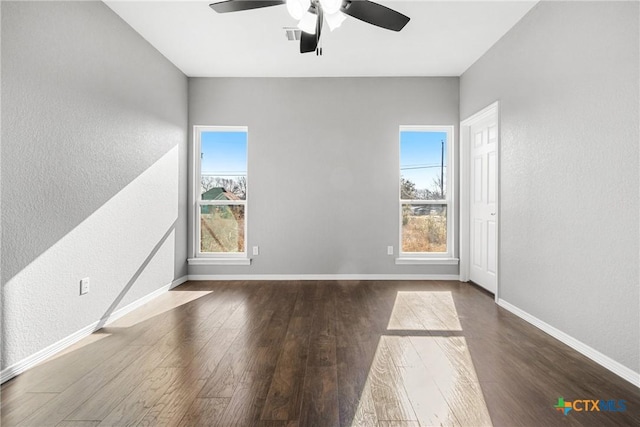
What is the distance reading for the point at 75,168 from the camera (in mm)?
2445

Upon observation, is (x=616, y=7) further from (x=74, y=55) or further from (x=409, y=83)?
(x=74, y=55)

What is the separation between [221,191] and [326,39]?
2.37m

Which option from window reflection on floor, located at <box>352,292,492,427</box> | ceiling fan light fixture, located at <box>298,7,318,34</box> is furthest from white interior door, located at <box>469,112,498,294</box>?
ceiling fan light fixture, located at <box>298,7,318,34</box>

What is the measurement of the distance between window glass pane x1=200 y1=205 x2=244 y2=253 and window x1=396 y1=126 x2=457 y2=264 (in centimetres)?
225

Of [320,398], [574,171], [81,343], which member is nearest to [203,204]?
[81,343]

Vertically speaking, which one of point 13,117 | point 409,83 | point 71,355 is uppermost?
point 409,83

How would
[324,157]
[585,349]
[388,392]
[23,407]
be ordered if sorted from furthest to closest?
[324,157]
[585,349]
[388,392]
[23,407]

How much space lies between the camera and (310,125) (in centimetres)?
437

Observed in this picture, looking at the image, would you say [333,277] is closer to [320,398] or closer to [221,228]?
[221,228]

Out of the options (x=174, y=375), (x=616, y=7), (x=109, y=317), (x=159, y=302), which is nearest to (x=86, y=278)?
(x=109, y=317)

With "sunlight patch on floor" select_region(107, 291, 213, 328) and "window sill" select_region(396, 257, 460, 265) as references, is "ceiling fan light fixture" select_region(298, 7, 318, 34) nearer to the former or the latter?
"sunlight patch on floor" select_region(107, 291, 213, 328)

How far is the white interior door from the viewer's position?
143 inches

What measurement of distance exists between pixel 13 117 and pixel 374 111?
11.9 ft

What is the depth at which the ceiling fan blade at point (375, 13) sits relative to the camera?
6.59ft
